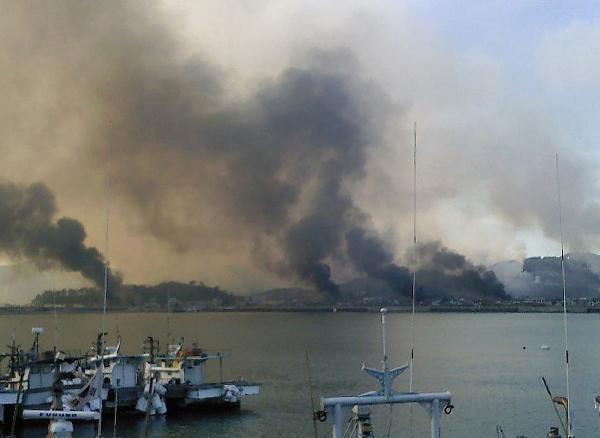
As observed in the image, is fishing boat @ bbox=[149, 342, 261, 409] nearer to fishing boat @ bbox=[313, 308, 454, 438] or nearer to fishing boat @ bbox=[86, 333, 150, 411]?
fishing boat @ bbox=[86, 333, 150, 411]

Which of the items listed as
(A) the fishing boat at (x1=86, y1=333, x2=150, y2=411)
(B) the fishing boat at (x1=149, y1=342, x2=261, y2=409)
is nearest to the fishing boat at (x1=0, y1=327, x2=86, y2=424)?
(A) the fishing boat at (x1=86, y1=333, x2=150, y2=411)

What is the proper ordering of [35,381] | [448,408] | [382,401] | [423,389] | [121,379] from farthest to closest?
[423,389] < [121,379] < [35,381] < [448,408] < [382,401]

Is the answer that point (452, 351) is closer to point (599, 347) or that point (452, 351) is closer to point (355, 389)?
point (599, 347)

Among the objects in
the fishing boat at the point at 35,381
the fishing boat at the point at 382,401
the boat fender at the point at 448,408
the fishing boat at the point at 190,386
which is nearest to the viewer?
the fishing boat at the point at 382,401

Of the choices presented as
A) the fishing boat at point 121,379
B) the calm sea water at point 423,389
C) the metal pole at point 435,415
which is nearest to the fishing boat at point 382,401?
the metal pole at point 435,415

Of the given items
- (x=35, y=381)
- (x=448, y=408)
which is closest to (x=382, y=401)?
(x=448, y=408)

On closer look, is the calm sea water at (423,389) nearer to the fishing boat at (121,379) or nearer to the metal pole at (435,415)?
the fishing boat at (121,379)

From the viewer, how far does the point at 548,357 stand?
159m

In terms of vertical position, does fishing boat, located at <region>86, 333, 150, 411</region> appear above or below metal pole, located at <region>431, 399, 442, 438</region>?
below


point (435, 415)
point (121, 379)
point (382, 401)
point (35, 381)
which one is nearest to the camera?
point (382, 401)

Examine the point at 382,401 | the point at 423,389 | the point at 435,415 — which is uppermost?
the point at 382,401

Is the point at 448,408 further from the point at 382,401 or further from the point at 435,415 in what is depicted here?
the point at 382,401

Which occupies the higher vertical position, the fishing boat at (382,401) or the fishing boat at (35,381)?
the fishing boat at (382,401)

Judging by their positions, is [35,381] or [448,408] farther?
[35,381]
